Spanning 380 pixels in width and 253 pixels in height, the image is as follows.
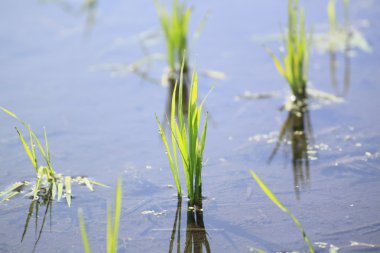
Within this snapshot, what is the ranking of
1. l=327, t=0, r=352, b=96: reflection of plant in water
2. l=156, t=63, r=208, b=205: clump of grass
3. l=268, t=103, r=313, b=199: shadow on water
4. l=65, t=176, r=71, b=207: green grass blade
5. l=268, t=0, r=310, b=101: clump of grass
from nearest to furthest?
l=156, t=63, r=208, b=205: clump of grass → l=65, t=176, r=71, b=207: green grass blade → l=268, t=103, r=313, b=199: shadow on water → l=268, t=0, r=310, b=101: clump of grass → l=327, t=0, r=352, b=96: reflection of plant in water

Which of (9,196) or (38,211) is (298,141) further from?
(9,196)

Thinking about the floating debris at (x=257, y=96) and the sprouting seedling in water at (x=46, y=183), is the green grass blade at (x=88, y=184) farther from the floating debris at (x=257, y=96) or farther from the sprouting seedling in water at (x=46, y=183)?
the floating debris at (x=257, y=96)

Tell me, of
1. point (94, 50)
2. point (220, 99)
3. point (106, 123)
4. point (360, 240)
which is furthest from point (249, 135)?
point (94, 50)

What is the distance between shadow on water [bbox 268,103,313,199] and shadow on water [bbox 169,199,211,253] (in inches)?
19.8

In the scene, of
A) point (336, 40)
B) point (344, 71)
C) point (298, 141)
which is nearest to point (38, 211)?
point (298, 141)

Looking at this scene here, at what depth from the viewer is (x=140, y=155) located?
11.5ft

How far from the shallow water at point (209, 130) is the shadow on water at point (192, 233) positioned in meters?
0.02

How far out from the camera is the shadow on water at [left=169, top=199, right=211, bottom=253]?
2637mm

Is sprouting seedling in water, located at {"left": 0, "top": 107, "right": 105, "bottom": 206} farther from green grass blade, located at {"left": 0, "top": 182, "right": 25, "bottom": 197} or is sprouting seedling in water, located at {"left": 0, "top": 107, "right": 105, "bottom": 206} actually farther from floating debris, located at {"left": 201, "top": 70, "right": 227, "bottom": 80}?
floating debris, located at {"left": 201, "top": 70, "right": 227, "bottom": 80}

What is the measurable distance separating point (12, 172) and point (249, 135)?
1345 millimetres

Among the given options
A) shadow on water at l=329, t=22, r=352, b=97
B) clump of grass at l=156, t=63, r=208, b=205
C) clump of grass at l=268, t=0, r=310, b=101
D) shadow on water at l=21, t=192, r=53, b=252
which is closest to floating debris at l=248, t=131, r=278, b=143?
clump of grass at l=268, t=0, r=310, b=101

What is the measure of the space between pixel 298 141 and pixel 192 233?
3.58ft

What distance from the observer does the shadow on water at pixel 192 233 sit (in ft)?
8.65

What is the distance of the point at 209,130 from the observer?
12.3 ft
